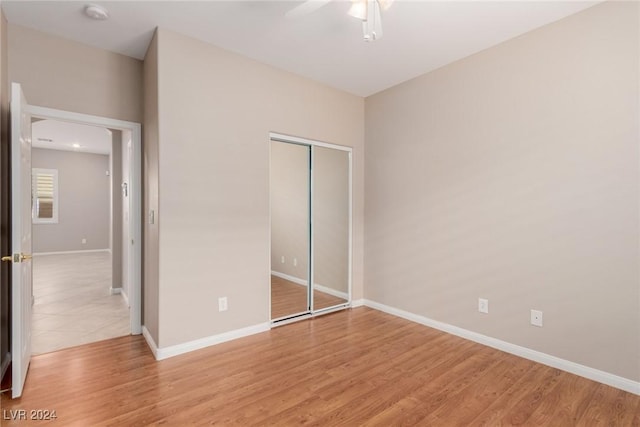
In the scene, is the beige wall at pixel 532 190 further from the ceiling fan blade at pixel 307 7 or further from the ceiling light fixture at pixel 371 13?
the ceiling fan blade at pixel 307 7

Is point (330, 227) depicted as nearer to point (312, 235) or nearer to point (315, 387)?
point (312, 235)

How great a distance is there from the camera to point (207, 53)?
2887mm

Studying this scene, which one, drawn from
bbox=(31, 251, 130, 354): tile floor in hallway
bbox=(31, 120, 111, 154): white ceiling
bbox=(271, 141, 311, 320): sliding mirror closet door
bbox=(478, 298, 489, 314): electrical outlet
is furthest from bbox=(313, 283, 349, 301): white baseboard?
bbox=(31, 120, 111, 154): white ceiling

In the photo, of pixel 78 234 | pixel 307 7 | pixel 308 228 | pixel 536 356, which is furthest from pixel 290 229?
pixel 78 234

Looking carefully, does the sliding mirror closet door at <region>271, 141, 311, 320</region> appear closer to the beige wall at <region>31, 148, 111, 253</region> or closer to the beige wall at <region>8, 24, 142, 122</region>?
the beige wall at <region>8, 24, 142, 122</region>

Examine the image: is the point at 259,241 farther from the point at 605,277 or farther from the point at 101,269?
the point at 101,269

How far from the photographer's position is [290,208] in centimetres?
375

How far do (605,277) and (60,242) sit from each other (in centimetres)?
1083

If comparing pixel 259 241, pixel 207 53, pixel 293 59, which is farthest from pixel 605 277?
pixel 207 53

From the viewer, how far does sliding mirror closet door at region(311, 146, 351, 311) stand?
3.88 meters

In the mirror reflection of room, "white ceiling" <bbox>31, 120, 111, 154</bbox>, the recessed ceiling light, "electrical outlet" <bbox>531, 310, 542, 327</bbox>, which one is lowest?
"electrical outlet" <bbox>531, 310, 542, 327</bbox>

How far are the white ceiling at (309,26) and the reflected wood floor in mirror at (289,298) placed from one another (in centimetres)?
242

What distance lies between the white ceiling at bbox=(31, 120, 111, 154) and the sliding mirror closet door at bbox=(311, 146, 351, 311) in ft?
13.6

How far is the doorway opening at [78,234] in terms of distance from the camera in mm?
3435
